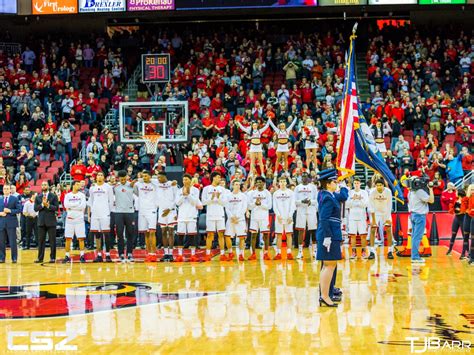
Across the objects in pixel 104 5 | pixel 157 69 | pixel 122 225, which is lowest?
pixel 122 225

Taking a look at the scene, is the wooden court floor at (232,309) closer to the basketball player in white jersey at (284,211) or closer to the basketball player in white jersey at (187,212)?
the basketball player in white jersey at (187,212)

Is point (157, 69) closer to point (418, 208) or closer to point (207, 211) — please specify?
point (207, 211)

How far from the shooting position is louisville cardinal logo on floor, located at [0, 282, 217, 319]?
1305cm

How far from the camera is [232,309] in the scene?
12.9m

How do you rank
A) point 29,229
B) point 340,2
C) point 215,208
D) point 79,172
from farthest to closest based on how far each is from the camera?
point 340,2 < point 79,172 < point 29,229 < point 215,208

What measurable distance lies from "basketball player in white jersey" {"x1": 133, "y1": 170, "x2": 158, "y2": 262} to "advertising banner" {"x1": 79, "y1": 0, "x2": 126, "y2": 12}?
44.5 feet

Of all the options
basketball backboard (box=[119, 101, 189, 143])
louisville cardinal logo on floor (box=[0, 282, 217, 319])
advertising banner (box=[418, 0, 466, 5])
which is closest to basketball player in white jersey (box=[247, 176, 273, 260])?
louisville cardinal logo on floor (box=[0, 282, 217, 319])

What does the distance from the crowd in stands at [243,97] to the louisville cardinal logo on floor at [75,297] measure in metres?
9.36

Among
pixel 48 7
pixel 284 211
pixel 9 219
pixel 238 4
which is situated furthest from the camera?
pixel 48 7

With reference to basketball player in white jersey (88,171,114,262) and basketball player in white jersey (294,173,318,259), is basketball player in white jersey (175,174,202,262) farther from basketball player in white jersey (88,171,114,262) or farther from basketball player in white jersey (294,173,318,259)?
basketball player in white jersey (294,173,318,259)

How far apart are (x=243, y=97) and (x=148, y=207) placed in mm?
11918

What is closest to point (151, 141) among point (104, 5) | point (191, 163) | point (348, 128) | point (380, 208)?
point (191, 163)

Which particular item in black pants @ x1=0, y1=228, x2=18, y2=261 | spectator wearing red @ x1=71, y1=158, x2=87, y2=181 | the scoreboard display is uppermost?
the scoreboard display

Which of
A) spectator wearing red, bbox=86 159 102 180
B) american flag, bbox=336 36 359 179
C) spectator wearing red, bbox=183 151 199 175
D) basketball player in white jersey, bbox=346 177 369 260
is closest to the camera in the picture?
american flag, bbox=336 36 359 179
